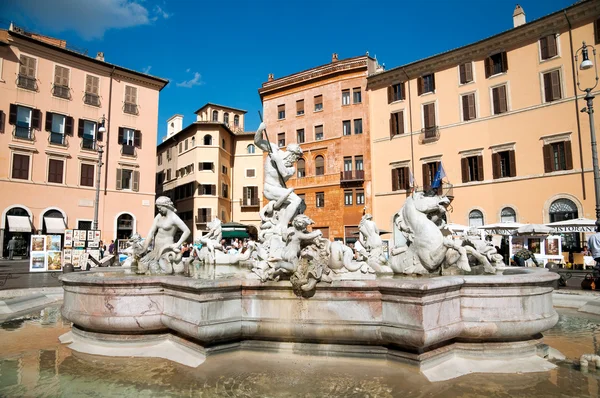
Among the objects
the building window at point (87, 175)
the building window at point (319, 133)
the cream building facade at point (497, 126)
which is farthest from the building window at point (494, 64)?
the building window at point (87, 175)

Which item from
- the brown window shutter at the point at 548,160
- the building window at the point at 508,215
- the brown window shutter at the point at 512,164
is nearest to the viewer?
the brown window shutter at the point at 548,160

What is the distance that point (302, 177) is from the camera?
40625mm

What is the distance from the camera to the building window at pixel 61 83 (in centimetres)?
3148

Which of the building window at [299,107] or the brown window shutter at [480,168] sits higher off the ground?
the building window at [299,107]

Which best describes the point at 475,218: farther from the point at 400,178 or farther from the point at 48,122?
the point at 48,122

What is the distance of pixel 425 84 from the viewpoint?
33.5m

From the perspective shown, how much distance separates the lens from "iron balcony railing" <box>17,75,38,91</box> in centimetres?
2973

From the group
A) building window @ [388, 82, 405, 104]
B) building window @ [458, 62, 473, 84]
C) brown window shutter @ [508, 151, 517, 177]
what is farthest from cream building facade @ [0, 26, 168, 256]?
brown window shutter @ [508, 151, 517, 177]

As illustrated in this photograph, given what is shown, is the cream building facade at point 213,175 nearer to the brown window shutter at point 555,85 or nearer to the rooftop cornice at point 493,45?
the rooftop cornice at point 493,45

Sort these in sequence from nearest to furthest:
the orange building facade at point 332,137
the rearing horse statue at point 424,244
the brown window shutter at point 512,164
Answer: the rearing horse statue at point 424,244, the brown window shutter at point 512,164, the orange building facade at point 332,137

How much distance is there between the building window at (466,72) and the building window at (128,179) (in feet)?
88.6

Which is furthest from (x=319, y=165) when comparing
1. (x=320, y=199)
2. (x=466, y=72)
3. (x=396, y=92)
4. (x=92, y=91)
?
(x=92, y=91)

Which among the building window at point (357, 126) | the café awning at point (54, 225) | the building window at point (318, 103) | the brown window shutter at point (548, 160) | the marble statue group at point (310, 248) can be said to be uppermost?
the building window at point (318, 103)

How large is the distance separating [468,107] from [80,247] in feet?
88.9
